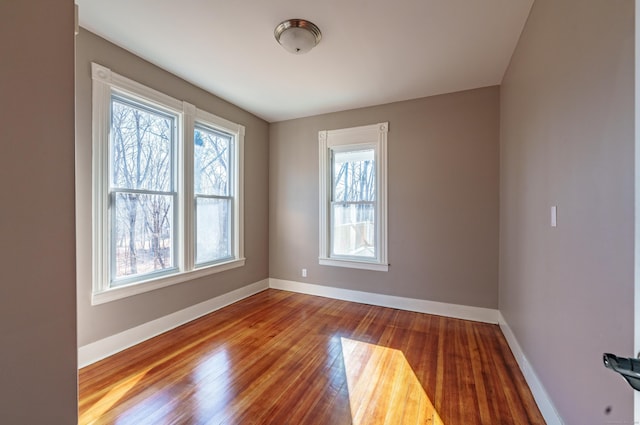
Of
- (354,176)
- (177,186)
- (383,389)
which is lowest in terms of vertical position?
(383,389)

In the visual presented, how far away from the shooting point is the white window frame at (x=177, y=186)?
2.26m

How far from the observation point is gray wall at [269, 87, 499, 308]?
3139mm

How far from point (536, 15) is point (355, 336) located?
2996 mm

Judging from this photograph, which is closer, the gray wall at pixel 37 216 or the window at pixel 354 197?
the gray wall at pixel 37 216

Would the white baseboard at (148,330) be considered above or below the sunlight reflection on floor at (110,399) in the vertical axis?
above

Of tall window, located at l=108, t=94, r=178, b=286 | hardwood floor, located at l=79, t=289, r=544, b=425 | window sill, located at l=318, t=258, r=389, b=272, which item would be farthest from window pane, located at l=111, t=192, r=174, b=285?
window sill, located at l=318, t=258, r=389, b=272

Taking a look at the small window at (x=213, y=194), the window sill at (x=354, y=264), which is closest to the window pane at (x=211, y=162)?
the small window at (x=213, y=194)

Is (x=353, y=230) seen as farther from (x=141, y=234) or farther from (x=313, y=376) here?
(x=141, y=234)

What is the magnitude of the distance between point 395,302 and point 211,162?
3033mm

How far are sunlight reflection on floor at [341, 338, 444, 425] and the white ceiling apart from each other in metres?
2.74

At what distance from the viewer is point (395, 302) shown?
3.60 meters

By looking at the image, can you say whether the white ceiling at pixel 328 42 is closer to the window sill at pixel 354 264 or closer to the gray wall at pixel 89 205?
the gray wall at pixel 89 205

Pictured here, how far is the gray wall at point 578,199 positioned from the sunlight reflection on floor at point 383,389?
2.53 ft

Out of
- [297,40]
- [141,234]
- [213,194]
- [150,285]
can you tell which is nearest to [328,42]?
[297,40]
